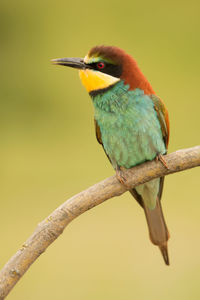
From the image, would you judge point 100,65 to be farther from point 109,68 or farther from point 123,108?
point 123,108

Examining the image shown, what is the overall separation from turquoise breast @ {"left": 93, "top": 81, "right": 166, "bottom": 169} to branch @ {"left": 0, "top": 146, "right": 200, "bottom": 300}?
0.14 meters

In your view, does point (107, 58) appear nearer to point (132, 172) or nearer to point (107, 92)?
point (107, 92)

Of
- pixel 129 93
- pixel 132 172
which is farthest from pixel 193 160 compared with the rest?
pixel 129 93

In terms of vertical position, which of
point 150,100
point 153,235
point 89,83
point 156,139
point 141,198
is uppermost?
point 89,83

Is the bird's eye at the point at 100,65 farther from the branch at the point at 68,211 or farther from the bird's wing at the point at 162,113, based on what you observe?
the branch at the point at 68,211

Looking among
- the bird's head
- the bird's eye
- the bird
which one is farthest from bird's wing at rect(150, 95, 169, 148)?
the bird's eye

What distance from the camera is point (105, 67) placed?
1.53 meters

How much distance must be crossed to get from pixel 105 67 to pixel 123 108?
0.17 m

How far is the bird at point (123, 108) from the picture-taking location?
5.02ft

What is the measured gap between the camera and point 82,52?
3.05m

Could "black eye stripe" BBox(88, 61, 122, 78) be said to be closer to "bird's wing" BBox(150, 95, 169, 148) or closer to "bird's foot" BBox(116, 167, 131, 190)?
"bird's wing" BBox(150, 95, 169, 148)

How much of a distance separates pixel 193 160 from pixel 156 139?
0.98ft

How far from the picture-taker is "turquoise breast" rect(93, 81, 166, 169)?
160cm

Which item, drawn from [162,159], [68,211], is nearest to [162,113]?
[162,159]
